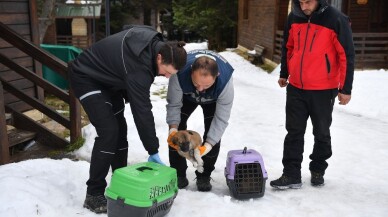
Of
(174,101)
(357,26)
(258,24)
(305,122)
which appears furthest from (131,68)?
(258,24)

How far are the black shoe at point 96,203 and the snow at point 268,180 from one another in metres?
0.06

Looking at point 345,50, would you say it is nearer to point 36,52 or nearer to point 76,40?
point 36,52

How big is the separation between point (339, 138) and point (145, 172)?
413 centimetres

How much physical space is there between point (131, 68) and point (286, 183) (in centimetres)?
201

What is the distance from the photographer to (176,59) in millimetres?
2930

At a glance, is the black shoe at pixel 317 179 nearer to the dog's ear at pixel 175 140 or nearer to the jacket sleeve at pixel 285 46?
the jacket sleeve at pixel 285 46

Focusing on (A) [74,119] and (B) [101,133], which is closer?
(B) [101,133]

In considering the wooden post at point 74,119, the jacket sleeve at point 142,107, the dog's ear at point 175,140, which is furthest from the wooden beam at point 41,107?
the jacket sleeve at point 142,107

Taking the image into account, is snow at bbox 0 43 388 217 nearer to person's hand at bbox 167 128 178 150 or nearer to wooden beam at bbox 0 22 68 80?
person's hand at bbox 167 128 178 150

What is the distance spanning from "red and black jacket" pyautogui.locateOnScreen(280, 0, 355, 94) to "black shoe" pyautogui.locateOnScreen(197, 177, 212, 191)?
1.29 m

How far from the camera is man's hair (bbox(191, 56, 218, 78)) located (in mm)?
3129

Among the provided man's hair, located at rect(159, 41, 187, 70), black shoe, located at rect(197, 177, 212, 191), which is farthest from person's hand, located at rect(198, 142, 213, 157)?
man's hair, located at rect(159, 41, 187, 70)

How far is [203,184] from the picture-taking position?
396cm

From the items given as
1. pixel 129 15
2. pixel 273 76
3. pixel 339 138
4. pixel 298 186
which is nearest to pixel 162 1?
pixel 129 15
